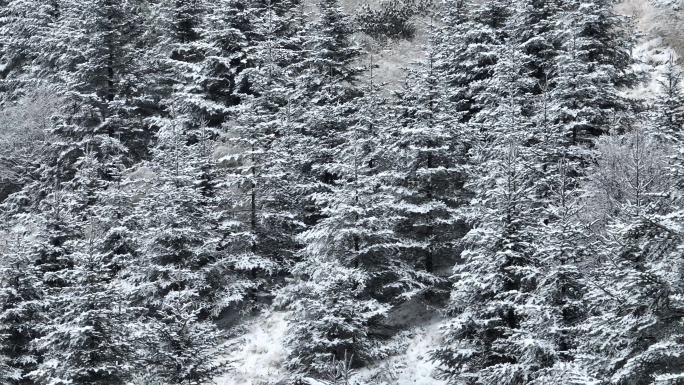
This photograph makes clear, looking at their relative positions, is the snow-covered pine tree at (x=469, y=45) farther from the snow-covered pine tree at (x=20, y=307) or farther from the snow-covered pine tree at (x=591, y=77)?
the snow-covered pine tree at (x=20, y=307)

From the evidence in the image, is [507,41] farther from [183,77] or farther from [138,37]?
[138,37]

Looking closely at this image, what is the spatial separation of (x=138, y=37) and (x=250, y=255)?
25179mm

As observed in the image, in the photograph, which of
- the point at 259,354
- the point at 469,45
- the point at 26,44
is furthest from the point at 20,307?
the point at 26,44

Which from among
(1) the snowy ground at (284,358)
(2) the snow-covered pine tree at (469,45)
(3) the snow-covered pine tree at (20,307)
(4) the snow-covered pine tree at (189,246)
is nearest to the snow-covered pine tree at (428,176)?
(1) the snowy ground at (284,358)

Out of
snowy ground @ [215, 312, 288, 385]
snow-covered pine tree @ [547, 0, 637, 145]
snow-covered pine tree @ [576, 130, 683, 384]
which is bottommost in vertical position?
snowy ground @ [215, 312, 288, 385]

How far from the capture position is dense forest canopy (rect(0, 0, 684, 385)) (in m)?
15.2

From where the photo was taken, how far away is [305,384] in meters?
19.4

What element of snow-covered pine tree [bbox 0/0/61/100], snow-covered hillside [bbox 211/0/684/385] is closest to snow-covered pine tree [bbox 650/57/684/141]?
snow-covered hillside [bbox 211/0/684/385]

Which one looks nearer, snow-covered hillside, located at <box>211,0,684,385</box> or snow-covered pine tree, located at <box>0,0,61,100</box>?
snow-covered hillside, located at <box>211,0,684,385</box>

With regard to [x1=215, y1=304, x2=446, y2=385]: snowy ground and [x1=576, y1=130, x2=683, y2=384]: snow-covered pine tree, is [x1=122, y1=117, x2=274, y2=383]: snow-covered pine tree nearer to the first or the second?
[x1=215, y1=304, x2=446, y2=385]: snowy ground

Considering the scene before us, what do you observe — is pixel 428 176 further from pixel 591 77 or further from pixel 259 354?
pixel 259 354

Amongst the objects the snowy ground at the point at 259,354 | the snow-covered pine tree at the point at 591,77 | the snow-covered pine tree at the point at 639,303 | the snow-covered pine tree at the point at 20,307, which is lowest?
the snowy ground at the point at 259,354

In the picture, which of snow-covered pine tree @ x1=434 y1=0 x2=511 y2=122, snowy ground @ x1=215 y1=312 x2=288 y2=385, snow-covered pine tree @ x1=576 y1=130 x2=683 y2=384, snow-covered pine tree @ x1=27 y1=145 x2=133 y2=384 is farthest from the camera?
snow-covered pine tree @ x1=434 y1=0 x2=511 y2=122

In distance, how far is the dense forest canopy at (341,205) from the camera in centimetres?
1517
